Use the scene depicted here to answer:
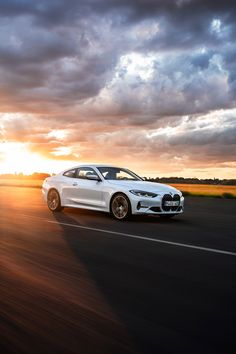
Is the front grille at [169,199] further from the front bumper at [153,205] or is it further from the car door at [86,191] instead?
the car door at [86,191]

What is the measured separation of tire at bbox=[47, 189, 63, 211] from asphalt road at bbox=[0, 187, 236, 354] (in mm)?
5089

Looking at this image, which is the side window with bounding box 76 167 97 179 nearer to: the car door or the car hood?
the car door

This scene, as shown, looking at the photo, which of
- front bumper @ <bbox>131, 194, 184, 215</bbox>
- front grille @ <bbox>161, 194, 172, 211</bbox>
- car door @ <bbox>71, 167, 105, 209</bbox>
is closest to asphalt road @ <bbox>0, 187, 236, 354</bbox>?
front bumper @ <bbox>131, 194, 184, 215</bbox>

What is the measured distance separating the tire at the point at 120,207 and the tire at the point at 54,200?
97.2 inches

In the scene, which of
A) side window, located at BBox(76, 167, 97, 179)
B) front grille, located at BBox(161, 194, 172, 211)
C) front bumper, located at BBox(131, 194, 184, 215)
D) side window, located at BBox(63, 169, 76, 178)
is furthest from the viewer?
side window, located at BBox(63, 169, 76, 178)

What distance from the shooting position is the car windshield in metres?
14.5

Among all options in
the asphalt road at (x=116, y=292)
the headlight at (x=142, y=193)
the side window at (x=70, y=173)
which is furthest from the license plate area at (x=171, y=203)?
the side window at (x=70, y=173)

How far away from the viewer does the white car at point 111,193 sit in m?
13.2

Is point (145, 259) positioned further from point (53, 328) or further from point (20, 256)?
point (53, 328)

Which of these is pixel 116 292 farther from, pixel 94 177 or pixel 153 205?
pixel 94 177

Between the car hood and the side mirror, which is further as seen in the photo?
the side mirror

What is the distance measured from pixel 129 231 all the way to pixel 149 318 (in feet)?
21.0

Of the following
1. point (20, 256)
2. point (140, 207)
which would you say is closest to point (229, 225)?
point (140, 207)

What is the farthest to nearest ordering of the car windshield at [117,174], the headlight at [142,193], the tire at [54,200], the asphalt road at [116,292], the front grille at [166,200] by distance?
the tire at [54,200] → the car windshield at [117,174] → the front grille at [166,200] → the headlight at [142,193] → the asphalt road at [116,292]
